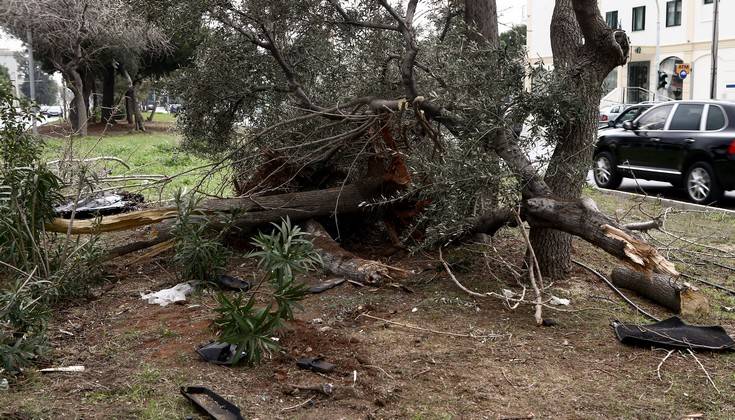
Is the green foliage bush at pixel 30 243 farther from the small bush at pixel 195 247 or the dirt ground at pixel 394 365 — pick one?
the small bush at pixel 195 247

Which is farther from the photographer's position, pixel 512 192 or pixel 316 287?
pixel 316 287

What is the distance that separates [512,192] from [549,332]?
1082mm

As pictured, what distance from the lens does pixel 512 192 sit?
18.6ft

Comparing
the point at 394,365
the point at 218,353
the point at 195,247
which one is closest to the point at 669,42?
the point at 195,247

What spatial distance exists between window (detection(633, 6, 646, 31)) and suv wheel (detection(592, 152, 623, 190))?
36.9 m

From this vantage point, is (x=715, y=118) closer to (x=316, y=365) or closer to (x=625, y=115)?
(x=625, y=115)

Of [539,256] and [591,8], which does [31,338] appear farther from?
[591,8]

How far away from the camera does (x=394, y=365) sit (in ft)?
15.1

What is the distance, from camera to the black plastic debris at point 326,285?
20.6 feet

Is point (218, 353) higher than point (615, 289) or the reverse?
the reverse

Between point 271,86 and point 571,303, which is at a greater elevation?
point 271,86

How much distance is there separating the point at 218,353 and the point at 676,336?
298cm

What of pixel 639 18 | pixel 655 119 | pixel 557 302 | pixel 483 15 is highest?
pixel 639 18

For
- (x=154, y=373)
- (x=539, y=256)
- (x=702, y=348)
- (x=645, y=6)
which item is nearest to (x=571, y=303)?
(x=539, y=256)
